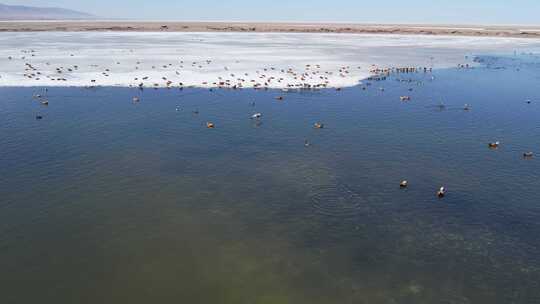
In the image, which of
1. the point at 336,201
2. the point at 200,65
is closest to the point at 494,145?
the point at 336,201

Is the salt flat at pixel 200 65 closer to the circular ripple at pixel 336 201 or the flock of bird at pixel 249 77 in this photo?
the flock of bird at pixel 249 77

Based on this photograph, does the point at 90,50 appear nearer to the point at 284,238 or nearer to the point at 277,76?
the point at 277,76

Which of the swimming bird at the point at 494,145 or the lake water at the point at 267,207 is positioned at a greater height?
the swimming bird at the point at 494,145

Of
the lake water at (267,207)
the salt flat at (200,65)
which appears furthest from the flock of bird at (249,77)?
the lake water at (267,207)

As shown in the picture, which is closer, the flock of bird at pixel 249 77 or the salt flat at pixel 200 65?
the flock of bird at pixel 249 77

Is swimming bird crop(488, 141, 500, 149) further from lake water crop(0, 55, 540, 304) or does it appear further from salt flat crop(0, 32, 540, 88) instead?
salt flat crop(0, 32, 540, 88)

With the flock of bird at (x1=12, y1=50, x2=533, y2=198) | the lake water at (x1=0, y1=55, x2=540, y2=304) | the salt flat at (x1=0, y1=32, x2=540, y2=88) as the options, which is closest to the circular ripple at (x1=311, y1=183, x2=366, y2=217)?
Answer: the lake water at (x1=0, y1=55, x2=540, y2=304)

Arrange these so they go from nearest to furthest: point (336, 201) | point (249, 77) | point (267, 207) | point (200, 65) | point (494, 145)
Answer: point (267, 207) < point (336, 201) < point (494, 145) < point (249, 77) < point (200, 65)

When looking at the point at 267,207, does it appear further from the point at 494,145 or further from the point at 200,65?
the point at 200,65

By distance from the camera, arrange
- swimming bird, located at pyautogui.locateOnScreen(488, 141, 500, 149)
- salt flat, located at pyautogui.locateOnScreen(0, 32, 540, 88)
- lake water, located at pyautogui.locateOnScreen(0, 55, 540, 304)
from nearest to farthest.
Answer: lake water, located at pyautogui.locateOnScreen(0, 55, 540, 304) < swimming bird, located at pyautogui.locateOnScreen(488, 141, 500, 149) < salt flat, located at pyautogui.locateOnScreen(0, 32, 540, 88)
